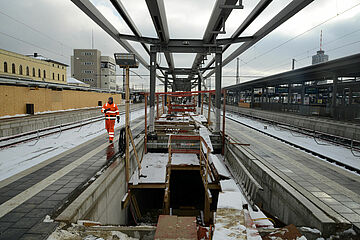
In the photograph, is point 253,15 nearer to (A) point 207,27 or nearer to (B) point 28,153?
(A) point 207,27

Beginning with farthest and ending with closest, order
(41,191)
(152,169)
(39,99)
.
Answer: (39,99) < (152,169) < (41,191)

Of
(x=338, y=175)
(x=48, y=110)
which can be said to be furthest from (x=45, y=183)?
(x=48, y=110)

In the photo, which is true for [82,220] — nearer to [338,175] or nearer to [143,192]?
[143,192]

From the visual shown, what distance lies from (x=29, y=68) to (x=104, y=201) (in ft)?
119

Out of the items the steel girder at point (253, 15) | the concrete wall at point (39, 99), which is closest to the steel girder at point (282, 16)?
the steel girder at point (253, 15)

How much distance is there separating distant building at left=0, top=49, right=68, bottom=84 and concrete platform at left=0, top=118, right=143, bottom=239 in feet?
71.5

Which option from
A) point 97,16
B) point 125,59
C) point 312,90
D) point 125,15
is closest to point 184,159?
point 125,59

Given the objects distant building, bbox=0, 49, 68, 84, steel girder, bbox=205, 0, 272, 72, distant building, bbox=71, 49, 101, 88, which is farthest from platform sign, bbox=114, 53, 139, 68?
distant building, bbox=71, 49, 101, 88

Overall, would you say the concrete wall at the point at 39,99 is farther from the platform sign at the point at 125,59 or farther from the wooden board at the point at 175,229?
the wooden board at the point at 175,229

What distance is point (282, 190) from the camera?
4684 mm

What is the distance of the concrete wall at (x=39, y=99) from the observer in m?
12.2

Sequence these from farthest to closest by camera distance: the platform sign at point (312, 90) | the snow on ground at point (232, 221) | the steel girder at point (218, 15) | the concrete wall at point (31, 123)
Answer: the platform sign at point (312, 90) < the concrete wall at point (31, 123) < the steel girder at point (218, 15) < the snow on ground at point (232, 221)

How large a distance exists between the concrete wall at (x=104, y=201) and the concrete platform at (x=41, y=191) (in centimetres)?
24

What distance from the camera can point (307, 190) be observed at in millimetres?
4637
